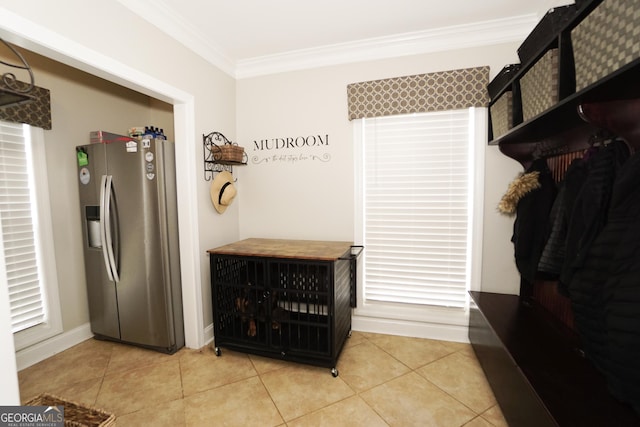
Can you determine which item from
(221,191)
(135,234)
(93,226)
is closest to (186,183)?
(221,191)

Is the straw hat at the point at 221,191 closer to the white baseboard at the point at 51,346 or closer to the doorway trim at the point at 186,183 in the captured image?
the doorway trim at the point at 186,183

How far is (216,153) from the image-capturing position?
90.3 inches

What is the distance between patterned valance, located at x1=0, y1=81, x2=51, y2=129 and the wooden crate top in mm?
1644

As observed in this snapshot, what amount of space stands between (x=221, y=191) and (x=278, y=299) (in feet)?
3.59

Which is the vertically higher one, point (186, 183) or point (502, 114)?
point (502, 114)

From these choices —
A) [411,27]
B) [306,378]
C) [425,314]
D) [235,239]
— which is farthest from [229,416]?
[411,27]

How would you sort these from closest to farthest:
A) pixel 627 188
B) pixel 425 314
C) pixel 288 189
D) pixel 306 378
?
1. pixel 627 188
2. pixel 306 378
3. pixel 425 314
4. pixel 288 189

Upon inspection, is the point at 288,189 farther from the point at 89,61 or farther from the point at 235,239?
Answer: the point at 89,61

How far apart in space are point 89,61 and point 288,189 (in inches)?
64.8

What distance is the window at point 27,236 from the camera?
2043 mm

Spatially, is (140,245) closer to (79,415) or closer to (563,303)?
(79,415)

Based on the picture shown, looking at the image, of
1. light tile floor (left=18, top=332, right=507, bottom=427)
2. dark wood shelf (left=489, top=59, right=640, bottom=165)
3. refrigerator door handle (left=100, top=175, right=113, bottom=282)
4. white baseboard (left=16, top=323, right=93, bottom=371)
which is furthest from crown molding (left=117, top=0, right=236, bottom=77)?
white baseboard (left=16, top=323, right=93, bottom=371)

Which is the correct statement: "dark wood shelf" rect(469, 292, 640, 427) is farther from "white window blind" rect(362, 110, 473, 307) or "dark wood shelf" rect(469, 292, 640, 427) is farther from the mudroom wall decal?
the mudroom wall decal

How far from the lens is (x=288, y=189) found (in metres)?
2.69
